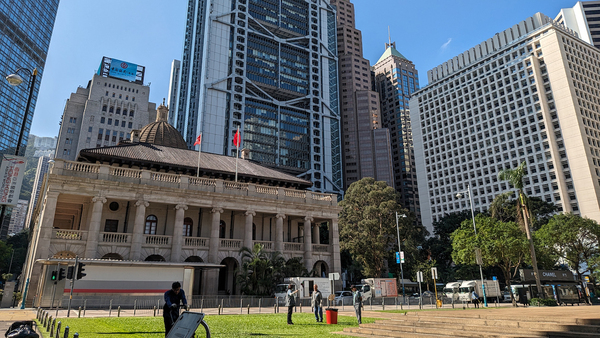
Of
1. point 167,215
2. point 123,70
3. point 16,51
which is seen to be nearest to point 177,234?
point 167,215

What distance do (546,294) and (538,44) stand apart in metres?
102

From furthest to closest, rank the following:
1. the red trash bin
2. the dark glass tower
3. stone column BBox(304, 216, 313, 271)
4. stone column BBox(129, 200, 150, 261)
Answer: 1. the dark glass tower
2. stone column BBox(304, 216, 313, 271)
3. stone column BBox(129, 200, 150, 261)
4. the red trash bin

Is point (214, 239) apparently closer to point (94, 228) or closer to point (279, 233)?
point (279, 233)

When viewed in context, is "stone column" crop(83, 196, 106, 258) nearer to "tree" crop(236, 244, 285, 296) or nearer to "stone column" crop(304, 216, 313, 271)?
"tree" crop(236, 244, 285, 296)

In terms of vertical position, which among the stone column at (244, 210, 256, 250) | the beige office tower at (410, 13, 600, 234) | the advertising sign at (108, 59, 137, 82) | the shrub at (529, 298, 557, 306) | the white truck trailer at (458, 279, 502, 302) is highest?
the advertising sign at (108, 59, 137, 82)

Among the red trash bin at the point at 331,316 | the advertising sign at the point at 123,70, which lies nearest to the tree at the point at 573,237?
the red trash bin at the point at 331,316

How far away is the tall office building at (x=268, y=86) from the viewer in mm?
118750

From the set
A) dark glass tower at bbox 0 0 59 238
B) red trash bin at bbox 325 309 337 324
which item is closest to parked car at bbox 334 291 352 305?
red trash bin at bbox 325 309 337 324

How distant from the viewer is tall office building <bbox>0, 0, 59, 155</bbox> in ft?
379

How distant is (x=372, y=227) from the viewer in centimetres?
5684

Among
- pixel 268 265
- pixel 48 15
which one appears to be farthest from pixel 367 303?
pixel 48 15

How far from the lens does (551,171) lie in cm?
10256

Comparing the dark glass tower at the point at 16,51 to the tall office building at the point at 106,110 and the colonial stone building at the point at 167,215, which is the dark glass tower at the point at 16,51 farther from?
the colonial stone building at the point at 167,215

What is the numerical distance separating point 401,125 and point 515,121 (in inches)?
2834
